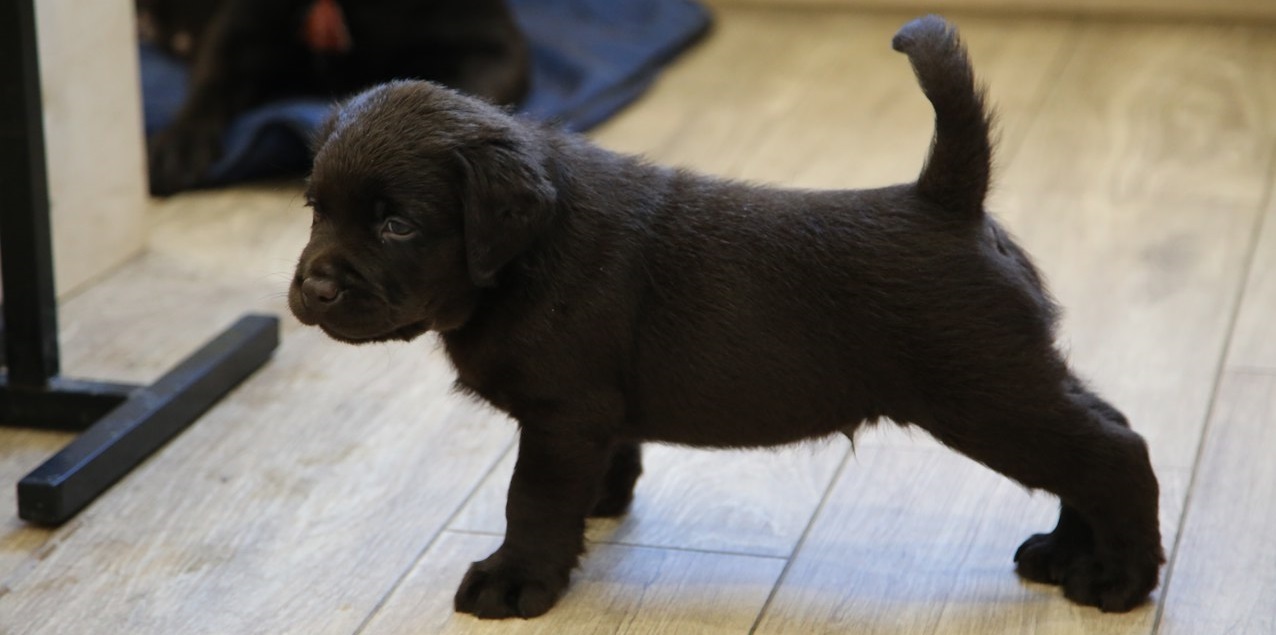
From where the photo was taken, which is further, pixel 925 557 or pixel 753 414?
pixel 925 557

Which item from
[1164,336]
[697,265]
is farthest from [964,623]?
[1164,336]

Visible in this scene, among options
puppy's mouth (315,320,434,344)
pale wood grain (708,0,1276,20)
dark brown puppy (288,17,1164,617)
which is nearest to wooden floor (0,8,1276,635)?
dark brown puppy (288,17,1164,617)

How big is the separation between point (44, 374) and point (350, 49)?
133 centimetres

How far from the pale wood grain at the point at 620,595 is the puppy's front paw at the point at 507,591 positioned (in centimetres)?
1

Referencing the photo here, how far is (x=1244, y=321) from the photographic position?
2.44 m

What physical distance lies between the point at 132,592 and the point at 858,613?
2.59 ft

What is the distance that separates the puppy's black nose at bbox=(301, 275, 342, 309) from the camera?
1.54 metres

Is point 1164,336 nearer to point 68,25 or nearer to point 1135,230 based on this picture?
point 1135,230

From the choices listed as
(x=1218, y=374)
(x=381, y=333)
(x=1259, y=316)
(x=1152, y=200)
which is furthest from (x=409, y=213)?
(x=1152, y=200)

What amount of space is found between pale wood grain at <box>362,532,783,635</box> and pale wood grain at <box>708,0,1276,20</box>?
7.78ft

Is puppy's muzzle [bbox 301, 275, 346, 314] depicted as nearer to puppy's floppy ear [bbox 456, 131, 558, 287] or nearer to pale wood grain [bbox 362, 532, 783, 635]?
puppy's floppy ear [bbox 456, 131, 558, 287]

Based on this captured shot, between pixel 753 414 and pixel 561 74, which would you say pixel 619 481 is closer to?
pixel 753 414

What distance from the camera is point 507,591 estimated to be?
1.71 metres

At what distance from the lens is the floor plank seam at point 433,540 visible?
1.74m
